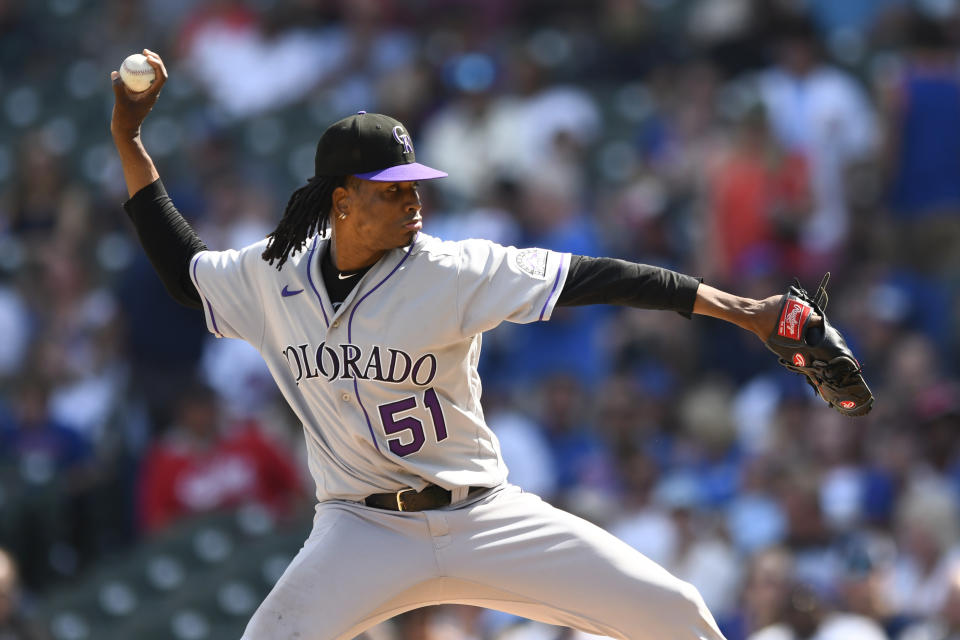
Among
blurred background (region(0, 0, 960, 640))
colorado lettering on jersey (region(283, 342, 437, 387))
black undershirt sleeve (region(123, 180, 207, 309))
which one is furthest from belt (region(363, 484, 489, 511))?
blurred background (region(0, 0, 960, 640))

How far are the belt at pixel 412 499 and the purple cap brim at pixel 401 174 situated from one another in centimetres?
84

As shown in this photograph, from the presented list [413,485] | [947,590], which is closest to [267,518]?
[947,590]

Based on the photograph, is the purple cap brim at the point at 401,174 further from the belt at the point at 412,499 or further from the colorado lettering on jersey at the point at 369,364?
the belt at the point at 412,499

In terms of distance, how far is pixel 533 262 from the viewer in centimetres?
404

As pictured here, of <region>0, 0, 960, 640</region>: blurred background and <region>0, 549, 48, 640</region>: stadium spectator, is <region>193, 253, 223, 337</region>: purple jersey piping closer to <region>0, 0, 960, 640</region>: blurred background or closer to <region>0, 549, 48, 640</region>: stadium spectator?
<region>0, 0, 960, 640</region>: blurred background

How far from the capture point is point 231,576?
25.9 feet

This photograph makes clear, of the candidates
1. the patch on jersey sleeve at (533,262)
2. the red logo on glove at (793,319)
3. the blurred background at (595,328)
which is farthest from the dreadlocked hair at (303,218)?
the blurred background at (595,328)

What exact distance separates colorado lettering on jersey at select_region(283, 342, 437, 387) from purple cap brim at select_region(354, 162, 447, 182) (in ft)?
1.46

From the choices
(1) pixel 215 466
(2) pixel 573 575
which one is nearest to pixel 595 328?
(1) pixel 215 466

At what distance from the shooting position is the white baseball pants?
4020mm

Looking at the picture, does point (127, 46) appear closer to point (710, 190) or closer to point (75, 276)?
point (75, 276)

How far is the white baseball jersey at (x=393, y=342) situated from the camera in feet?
13.2

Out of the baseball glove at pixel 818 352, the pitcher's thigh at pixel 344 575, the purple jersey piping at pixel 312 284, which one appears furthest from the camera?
the purple jersey piping at pixel 312 284

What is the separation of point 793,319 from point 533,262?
0.69 meters
